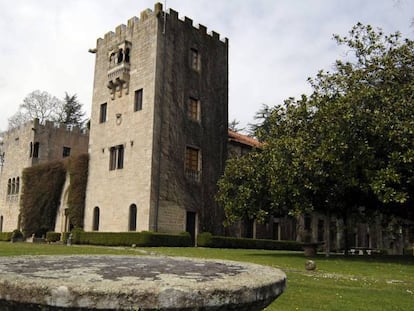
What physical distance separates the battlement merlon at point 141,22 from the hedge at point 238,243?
1472 cm

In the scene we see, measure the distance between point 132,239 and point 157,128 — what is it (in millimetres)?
7322

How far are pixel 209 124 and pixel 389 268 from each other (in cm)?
1906

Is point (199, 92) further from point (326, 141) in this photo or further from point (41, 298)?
point (41, 298)

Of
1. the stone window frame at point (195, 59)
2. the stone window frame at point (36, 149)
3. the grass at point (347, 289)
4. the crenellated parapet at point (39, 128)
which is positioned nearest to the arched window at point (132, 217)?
the stone window frame at point (195, 59)

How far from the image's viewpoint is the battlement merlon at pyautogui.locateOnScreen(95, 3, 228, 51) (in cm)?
3009

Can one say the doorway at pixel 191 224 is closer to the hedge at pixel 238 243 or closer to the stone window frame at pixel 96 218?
the hedge at pixel 238 243

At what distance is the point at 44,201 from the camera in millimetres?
34906

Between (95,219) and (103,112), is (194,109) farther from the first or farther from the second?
(95,219)

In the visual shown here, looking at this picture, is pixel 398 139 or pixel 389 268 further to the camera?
pixel 398 139

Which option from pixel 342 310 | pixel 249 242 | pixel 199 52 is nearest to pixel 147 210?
pixel 249 242

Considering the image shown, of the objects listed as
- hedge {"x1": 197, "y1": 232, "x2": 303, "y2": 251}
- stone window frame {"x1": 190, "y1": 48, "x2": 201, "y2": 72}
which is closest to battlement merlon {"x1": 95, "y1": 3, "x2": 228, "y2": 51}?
stone window frame {"x1": 190, "y1": 48, "x2": 201, "y2": 72}

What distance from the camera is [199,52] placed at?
32.7 metres

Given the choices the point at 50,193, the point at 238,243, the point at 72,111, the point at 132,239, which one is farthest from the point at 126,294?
the point at 72,111

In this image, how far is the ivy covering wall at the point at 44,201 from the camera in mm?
34625
